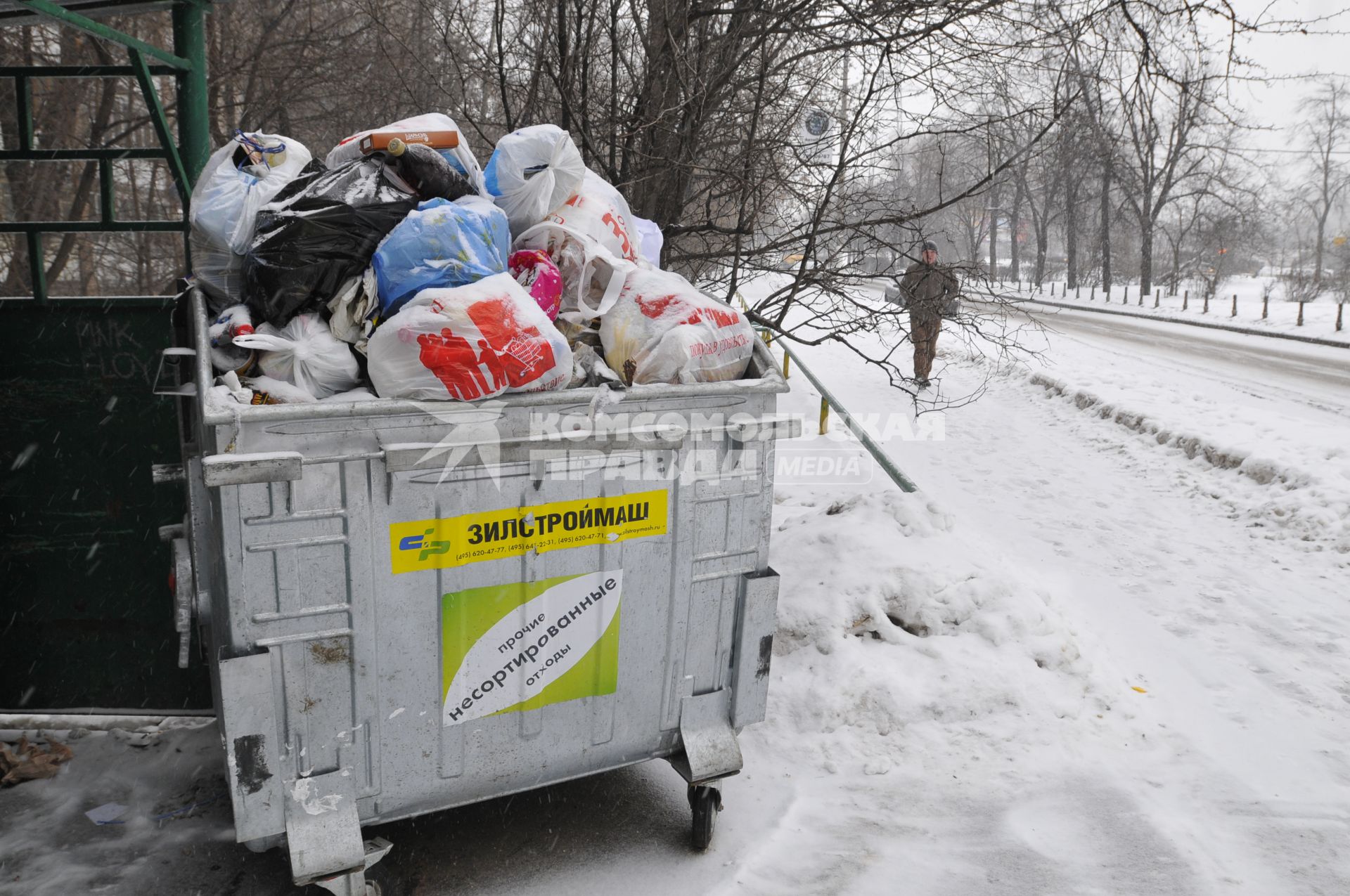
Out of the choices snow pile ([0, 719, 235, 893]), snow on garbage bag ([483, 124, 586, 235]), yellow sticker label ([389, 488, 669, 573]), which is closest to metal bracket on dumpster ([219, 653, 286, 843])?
yellow sticker label ([389, 488, 669, 573])

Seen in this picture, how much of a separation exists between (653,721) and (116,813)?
1.95 meters

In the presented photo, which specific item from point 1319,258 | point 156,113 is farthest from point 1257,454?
point 1319,258

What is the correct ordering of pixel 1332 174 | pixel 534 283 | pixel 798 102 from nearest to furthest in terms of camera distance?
pixel 534 283 → pixel 798 102 → pixel 1332 174

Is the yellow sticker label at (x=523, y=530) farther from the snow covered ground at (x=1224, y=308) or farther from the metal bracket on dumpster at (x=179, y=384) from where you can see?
the snow covered ground at (x=1224, y=308)

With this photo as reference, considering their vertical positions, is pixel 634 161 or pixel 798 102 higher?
pixel 798 102

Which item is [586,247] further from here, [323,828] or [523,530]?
[323,828]

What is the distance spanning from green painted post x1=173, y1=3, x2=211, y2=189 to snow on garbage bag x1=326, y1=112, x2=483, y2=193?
68 centimetres

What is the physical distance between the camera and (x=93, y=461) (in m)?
3.74

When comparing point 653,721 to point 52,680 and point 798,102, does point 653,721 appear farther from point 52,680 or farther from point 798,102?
point 798,102

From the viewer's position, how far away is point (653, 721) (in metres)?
2.98

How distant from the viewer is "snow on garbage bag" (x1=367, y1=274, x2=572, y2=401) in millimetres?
2434

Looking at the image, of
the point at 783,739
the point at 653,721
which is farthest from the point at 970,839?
the point at 653,721

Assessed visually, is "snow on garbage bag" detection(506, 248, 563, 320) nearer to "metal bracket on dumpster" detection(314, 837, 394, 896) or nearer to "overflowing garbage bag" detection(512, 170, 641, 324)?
"overflowing garbage bag" detection(512, 170, 641, 324)

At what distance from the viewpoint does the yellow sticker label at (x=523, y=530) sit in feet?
8.11
